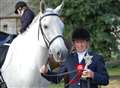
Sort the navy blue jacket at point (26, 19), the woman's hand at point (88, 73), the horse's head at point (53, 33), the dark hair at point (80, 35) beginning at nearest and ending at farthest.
→ the woman's hand at point (88, 73) → the dark hair at point (80, 35) → the horse's head at point (53, 33) → the navy blue jacket at point (26, 19)

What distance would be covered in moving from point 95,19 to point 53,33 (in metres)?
15.4

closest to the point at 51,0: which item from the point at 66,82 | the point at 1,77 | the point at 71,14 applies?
the point at 71,14

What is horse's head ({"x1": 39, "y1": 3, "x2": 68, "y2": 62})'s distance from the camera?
6695 mm

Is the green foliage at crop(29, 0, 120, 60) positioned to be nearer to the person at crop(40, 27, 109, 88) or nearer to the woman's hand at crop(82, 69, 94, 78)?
the person at crop(40, 27, 109, 88)

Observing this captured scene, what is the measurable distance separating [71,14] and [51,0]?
1.37 meters

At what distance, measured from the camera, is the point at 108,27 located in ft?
72.5

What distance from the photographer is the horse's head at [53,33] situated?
670 cm

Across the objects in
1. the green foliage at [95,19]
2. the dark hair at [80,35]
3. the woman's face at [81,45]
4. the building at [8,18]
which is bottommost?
the woman's face at [81,45]

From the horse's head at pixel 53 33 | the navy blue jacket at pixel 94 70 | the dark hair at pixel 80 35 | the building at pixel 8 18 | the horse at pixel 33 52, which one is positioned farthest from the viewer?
the building at pixel 8 18

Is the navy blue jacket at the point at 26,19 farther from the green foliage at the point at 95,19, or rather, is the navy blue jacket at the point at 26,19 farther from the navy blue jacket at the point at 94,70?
the green foliage at the point at 95,19

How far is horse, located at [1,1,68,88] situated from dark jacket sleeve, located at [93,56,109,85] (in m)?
1.27

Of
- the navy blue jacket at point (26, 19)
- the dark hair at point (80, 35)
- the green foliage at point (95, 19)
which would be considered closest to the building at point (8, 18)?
the green foliage at point (95, 19)

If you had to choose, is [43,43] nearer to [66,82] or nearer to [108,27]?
[66,82]

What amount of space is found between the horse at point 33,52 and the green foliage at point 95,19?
45.8ft
